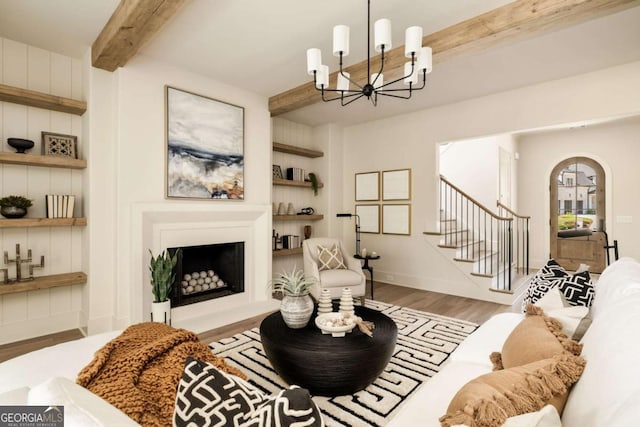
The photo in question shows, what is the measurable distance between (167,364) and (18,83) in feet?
11.2

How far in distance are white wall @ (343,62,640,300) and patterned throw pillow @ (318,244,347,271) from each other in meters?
1.50

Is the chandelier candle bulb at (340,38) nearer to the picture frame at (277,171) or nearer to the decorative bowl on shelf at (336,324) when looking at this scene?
the decorative bowl on shelf at (336,324)

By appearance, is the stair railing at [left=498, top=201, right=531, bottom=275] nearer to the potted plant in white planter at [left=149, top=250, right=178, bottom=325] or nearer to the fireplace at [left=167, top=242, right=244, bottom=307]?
the fireplace at [left=167, top=242, right=244, bottom=307]

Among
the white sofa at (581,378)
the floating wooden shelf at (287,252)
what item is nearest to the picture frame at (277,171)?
the floating wooden shelf at (287,252)

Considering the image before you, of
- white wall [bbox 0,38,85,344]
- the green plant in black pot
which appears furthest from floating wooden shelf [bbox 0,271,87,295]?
the green plant in black pot

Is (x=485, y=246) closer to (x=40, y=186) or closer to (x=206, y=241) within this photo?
(x=206, y=241)

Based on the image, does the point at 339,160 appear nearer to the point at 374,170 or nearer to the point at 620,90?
the point at 374,170

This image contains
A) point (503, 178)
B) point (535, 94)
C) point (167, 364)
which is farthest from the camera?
point (503, 178)

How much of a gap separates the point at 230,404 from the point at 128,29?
278 cm

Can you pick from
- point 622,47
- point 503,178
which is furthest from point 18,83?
point 503,178

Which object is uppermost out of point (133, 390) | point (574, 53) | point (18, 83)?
point (574, 53)

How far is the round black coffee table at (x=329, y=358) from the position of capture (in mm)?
1882

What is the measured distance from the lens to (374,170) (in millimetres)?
5438

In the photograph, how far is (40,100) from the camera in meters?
2.84
